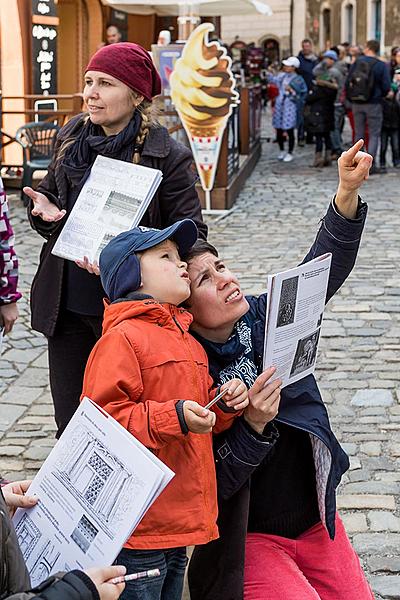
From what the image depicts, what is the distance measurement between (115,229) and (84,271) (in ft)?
1.26

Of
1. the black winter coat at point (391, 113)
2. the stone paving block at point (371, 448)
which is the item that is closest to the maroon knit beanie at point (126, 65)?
the stone paving block at point (371, 448)

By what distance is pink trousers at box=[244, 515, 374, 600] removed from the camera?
2992 millimetres

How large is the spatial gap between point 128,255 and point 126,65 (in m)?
1.21

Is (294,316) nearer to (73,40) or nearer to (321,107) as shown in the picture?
(321,107)

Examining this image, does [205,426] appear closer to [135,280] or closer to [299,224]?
[135,280]

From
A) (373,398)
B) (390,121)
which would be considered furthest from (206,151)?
(373,398)

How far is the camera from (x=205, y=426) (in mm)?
2424

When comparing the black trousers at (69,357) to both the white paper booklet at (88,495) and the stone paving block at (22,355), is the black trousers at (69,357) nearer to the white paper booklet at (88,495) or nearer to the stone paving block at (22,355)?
the white paper booklet at (88,495)

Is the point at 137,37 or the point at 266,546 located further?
the point at 137,37

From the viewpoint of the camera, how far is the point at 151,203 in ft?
12.3

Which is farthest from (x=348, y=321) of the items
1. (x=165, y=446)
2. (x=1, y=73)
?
(x=1, y=73)

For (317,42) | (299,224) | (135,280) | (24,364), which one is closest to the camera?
(135,280)

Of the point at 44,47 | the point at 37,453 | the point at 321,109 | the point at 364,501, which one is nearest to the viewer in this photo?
the point at 364,501

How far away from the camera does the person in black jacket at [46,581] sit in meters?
2.01
